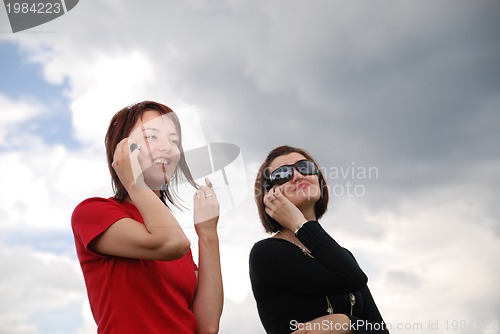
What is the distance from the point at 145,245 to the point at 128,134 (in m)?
1.14

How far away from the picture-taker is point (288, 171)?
5836 millimetres

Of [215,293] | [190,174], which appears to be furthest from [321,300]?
[190,174]

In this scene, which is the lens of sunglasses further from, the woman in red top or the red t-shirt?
the red t-shirt

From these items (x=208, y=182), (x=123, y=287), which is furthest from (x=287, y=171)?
(x=123, y=287)

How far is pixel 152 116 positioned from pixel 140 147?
386mm

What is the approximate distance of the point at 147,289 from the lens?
3.82 metres

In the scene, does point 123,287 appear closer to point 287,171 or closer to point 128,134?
point 128,134

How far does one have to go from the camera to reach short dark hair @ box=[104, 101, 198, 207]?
174 inches

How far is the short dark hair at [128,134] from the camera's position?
4422mm

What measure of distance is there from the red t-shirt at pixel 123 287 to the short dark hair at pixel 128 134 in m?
0.36

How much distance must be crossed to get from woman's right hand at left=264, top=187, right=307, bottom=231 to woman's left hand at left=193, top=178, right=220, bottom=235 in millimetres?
1023

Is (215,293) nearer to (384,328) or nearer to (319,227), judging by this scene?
(319,227)

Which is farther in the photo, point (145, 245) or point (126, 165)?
point (126, 165)

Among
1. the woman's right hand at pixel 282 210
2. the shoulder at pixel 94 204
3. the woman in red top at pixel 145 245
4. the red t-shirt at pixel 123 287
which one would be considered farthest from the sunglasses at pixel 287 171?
the shoulder at pixel 94 204
